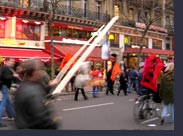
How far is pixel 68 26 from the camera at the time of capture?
35094 millimetres

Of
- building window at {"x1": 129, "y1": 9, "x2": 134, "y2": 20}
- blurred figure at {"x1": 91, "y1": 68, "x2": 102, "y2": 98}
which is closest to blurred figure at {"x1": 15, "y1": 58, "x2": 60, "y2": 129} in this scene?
blurred figure at {"x1": 91, "y1": 68, "x2": 102, "y2": 98}

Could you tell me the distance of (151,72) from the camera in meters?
Result: 11.5

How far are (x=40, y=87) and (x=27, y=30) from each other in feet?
91.8

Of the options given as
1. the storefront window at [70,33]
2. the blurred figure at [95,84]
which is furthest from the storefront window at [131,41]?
the blurred figure at [95,84]

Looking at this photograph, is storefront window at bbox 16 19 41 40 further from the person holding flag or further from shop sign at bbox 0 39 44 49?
the person holding flag

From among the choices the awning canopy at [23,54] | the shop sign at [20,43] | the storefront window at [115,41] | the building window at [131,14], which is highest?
the building window at [131,14]

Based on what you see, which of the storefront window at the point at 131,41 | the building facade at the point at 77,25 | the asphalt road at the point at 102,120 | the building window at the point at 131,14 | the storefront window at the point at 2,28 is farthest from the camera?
the building window at the point at 131,14

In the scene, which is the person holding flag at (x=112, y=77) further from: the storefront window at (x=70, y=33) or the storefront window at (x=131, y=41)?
the storefront window at (x=131, y=41)

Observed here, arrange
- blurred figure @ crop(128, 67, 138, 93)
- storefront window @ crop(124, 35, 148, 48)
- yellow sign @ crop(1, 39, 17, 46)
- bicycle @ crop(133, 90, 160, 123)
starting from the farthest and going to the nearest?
storefront window @ crop(124, 35, 148, 48) → yellow sign @ crop(1, 39, 17, 46) → blurred figure @ crop(128, 67, 138, 93) → bicycle @ crop(133, 90, 160, 123)

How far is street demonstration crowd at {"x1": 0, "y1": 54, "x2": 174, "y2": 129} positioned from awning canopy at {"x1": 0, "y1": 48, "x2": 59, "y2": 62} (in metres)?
7.52

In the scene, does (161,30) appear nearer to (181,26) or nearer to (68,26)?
(68,26)

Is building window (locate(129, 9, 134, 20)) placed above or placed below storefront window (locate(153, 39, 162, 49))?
above

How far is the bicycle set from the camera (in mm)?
11473

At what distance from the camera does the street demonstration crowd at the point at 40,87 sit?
4098mm
